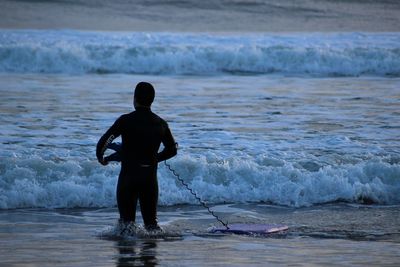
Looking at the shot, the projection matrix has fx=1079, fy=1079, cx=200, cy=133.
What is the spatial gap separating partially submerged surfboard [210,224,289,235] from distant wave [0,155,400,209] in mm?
1914

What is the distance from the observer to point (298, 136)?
15.5 meters

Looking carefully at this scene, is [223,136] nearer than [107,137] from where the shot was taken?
No

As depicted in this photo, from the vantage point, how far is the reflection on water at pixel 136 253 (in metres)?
8.10

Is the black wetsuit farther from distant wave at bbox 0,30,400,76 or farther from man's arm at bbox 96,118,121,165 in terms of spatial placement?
distant wave at bbox 0,30,400,76

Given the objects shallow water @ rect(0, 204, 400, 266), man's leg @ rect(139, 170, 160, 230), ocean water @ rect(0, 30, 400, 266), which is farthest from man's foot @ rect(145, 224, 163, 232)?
ocean water @ rect(0, 30, 400, 266)

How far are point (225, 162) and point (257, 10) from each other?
2914 cm

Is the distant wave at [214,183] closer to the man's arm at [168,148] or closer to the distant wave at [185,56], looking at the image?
the man's arm at [168,148]

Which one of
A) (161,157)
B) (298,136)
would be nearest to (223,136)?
(298,136)

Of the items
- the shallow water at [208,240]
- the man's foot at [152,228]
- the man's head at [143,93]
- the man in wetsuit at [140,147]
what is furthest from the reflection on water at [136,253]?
the man's head at [143,93]

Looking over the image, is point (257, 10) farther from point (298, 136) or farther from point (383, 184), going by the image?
point (383, 184)

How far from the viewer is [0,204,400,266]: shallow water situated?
830 cm

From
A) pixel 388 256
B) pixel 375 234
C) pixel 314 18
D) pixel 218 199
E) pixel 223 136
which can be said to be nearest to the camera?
pixel 388 256

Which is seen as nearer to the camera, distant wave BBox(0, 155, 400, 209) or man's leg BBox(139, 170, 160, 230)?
man's leg BBox(139, 170, 160, 230)

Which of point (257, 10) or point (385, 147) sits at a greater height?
point (257, 10)
